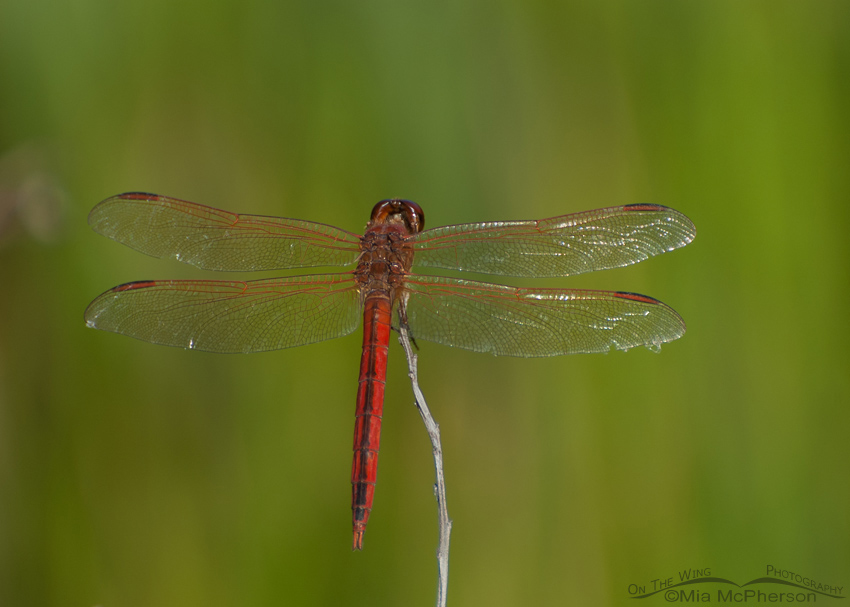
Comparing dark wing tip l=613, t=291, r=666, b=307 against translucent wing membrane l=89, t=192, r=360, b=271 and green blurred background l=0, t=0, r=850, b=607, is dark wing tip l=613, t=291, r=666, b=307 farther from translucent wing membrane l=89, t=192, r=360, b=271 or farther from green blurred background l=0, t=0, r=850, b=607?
translucent wing membrane l=89, t=192, r=360, b=271

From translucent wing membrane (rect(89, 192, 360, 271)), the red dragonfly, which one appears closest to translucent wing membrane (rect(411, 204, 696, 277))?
the red dragonfly

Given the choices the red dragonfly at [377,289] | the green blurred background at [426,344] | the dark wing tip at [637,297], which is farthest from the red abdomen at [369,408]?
the dark wing tip at [637,297]

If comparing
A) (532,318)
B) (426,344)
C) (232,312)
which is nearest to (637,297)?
(532,318)

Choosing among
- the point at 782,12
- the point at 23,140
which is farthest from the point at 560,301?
the point at 23,140

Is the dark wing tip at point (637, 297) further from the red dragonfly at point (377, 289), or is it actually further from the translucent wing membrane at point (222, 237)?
the translucent wing membrane at point (222, 237)

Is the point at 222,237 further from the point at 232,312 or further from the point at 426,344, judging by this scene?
the point at 426,344
